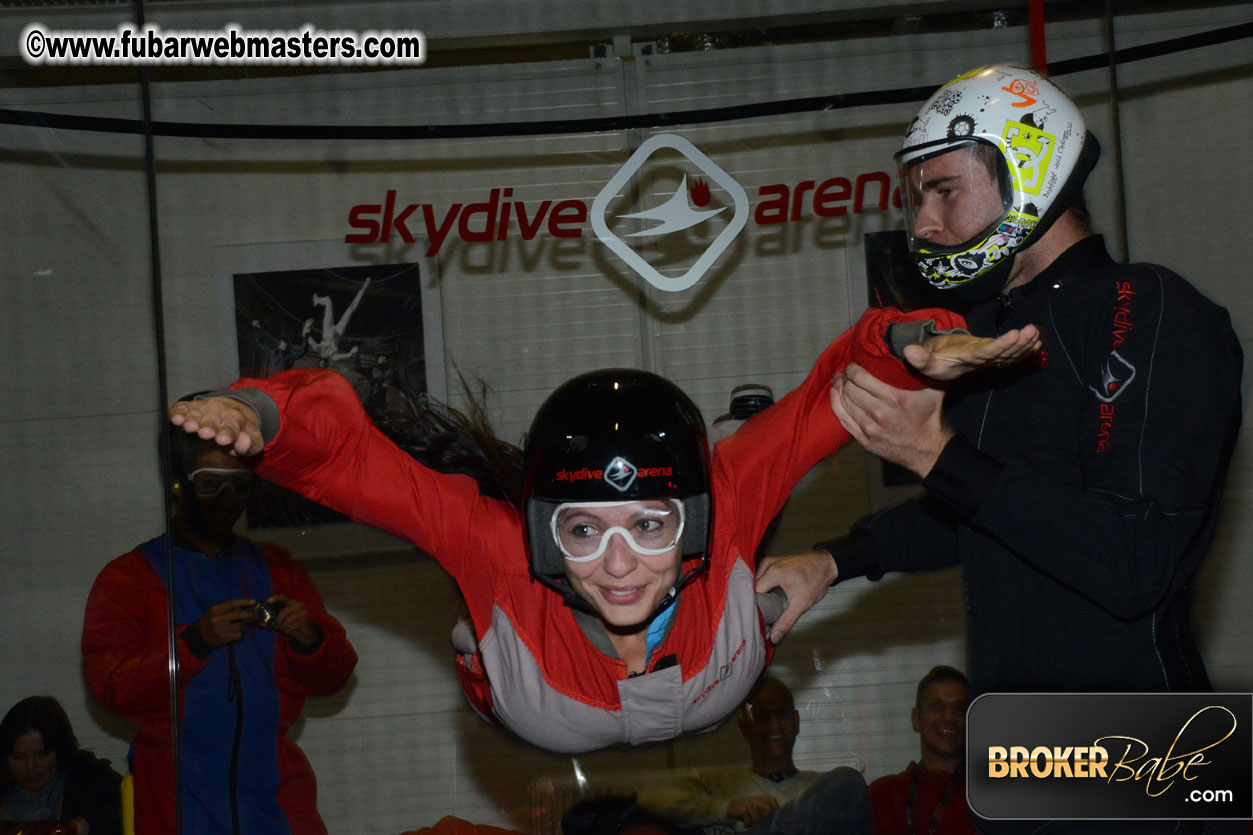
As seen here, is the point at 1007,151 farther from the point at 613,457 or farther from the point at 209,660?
the point at 209,660

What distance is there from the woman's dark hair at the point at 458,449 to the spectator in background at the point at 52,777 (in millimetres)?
1431

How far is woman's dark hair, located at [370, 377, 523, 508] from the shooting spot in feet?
6.98

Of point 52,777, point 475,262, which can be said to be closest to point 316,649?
point 52,777

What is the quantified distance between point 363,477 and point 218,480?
1.34 m

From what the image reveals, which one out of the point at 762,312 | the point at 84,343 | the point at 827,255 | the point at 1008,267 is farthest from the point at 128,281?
the point at 1008,267

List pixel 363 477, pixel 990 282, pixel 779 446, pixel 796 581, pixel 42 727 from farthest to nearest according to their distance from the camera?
pixel 42 727, pixel 796 581, pixel 779 446, pixel 990 282, pixel 363 477

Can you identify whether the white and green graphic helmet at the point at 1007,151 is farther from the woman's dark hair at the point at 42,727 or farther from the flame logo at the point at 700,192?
the woman's dark hair at the point at 42,727

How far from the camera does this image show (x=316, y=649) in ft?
9.04

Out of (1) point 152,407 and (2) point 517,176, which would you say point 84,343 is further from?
(2) point 517,176

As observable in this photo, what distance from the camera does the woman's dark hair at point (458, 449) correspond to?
2127 mm

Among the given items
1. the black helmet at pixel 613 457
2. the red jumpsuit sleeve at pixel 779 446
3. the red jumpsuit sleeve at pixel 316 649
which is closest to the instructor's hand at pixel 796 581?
the red jumpsuit sleeve at pixel 779 446

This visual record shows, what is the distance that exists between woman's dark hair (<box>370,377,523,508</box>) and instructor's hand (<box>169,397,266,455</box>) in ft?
2.15

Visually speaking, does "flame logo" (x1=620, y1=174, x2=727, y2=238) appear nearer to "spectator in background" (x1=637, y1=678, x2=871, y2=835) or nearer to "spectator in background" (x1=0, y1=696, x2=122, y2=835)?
"spectator in background" (x1=637, y1=678, x2=871, y2=835)

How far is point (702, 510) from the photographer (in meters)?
1.84
